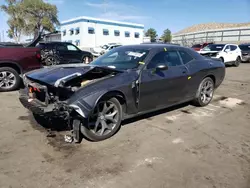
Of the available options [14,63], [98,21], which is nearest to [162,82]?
[14,63]

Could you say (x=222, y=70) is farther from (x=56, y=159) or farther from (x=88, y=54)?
(x=88, y=54)

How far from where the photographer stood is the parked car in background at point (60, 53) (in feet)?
35.7

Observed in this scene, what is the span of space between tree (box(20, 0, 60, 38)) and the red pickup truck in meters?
38.1

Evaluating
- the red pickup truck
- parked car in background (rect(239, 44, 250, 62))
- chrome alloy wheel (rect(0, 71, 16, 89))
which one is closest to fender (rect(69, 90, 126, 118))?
the red pickup truck

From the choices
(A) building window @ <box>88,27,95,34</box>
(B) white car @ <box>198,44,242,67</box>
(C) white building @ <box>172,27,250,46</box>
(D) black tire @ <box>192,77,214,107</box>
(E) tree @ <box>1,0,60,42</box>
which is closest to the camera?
(D) black tire @ <box>192,77,214,107</box>

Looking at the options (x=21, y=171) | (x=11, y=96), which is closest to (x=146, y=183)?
(x=21, y=171)

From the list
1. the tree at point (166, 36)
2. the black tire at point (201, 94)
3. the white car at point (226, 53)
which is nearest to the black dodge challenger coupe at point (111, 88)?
the black tire at point (201, 94)

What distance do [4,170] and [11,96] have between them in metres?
4.18

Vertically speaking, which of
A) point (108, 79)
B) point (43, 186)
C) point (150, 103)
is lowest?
point (43, 186)

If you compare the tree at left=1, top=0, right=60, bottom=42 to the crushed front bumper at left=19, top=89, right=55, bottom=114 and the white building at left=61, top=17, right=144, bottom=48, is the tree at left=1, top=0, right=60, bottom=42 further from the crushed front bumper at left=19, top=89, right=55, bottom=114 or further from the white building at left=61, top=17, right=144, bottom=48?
the crushed front bumper at left=19, top=89, right=55, bottom=114

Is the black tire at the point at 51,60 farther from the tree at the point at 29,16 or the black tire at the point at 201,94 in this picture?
the tree at the point at 29,16

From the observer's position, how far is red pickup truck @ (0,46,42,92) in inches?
268

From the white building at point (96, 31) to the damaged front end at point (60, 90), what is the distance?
4208 cm

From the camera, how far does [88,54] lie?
43.7ft
